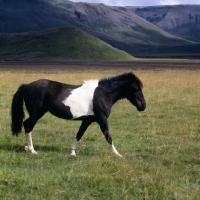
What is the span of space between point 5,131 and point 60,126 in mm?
2098

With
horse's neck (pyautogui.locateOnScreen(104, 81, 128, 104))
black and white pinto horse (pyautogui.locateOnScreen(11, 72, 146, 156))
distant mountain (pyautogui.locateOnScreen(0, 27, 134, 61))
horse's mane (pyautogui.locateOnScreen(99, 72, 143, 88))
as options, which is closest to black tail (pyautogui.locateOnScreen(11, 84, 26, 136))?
black and white pinto horse (pyautogui.locateOnScreen(11, 72, 146, 156))

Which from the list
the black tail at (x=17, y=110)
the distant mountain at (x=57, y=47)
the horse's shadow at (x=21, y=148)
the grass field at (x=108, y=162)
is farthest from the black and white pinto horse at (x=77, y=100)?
the distant mountain at (x=57, y=47)

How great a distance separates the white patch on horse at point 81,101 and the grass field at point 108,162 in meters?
1.05

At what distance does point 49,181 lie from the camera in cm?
746

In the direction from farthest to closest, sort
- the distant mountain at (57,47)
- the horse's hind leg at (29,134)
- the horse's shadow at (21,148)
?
1. the distant mountain at (57,47)
2. the horse's shadow at (21,148)
3. the horse's hind leg at (29,134)

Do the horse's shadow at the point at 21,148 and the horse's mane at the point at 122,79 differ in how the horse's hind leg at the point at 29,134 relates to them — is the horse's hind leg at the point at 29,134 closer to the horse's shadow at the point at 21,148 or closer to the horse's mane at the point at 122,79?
the horse's shadow at the point at 21,148

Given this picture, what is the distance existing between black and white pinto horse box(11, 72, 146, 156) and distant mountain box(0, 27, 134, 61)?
122637mm

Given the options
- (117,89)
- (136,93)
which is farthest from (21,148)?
(136,93)

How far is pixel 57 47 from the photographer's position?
479 ft

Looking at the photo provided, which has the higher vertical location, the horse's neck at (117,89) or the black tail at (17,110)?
the horse's neck at (117,89)

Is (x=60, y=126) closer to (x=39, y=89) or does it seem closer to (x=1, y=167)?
(x=39, y=89)

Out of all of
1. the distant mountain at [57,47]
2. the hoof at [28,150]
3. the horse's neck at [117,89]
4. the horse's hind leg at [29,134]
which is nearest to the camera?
the hoof at [28,150]

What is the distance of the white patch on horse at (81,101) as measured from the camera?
10.3 metres

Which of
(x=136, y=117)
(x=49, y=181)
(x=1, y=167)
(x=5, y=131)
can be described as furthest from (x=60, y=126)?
(x=49, y=181)
